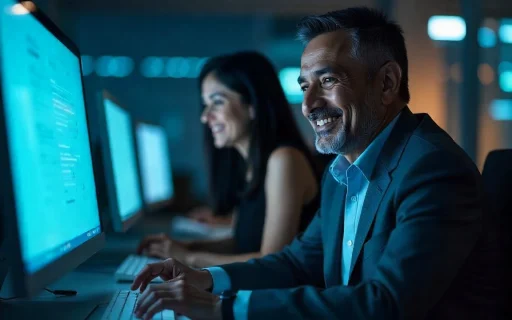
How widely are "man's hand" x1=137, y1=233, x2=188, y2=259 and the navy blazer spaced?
31.4 inches

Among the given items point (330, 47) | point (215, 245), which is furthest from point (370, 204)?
point (215, 245)

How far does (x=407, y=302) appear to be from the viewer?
0.91 meters

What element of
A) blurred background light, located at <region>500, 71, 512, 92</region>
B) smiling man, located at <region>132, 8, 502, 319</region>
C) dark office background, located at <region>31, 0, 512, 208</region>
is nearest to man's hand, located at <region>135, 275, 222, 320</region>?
smiling man, located at <region>132, 8, 502, 319</region>

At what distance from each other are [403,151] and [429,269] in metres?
0.27

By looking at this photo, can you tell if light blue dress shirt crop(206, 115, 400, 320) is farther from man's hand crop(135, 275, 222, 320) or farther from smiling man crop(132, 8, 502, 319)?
man's hand crop(135, 275, 222, 320)

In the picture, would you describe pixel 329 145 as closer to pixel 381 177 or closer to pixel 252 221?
pixel 381 177

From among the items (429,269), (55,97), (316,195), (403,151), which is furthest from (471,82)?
(55,97)

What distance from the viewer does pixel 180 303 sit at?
2.93 ft

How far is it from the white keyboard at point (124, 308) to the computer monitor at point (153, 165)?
1293 mm

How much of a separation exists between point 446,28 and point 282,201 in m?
1.75

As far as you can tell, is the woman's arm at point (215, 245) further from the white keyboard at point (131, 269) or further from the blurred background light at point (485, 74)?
the blurred background light at point (485, 74)

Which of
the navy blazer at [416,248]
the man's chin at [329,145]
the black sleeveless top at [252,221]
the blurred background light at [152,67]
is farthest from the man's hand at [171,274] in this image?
the blurred background light at [152,67]

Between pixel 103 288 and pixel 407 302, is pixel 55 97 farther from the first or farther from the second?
pixel 407 302

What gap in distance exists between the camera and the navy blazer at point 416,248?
0.91 meters
